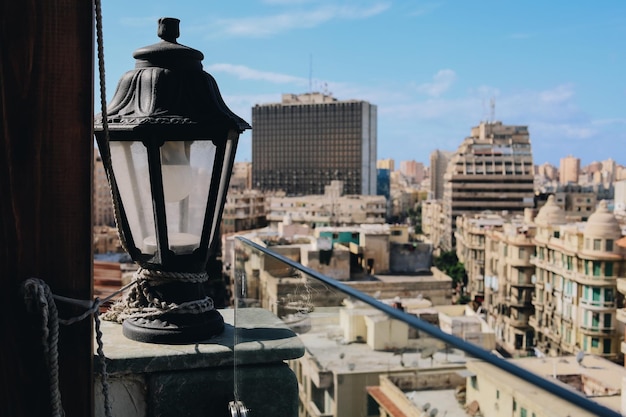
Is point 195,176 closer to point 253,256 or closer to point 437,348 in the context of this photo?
point 253,256

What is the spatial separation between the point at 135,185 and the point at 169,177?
9 centimetres

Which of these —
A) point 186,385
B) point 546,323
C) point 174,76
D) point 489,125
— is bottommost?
point 546,323

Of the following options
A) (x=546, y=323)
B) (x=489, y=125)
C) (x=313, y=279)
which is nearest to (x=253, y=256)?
(x=313, y=279)

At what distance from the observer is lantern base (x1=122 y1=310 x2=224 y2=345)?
71.3 inches

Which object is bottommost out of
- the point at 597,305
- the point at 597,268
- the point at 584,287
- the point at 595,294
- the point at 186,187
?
the point at 597,305

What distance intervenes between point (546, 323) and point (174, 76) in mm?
24837

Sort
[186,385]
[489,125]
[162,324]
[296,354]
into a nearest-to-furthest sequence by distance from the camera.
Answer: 1. [296,354]
2. [186,385]
3. [162,324]
4. [489,125]

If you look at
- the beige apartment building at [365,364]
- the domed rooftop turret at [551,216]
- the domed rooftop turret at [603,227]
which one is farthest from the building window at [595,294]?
the beige apartment building at [365,364]

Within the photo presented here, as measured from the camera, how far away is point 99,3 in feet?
4.33

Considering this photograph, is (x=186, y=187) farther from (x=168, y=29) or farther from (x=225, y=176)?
(x=168, y=29)

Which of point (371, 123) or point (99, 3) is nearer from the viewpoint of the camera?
point (99, 3)

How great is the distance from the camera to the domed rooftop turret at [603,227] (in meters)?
21.1

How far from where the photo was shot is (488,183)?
46.2 m

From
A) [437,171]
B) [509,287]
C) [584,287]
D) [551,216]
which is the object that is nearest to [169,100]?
[584,287]
